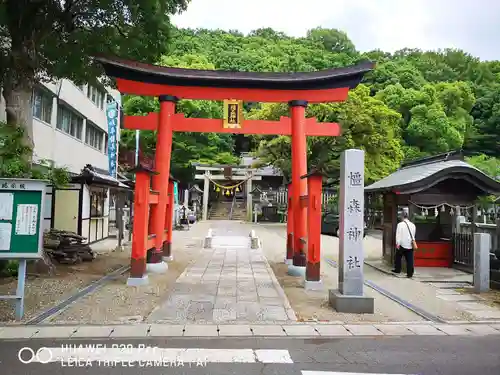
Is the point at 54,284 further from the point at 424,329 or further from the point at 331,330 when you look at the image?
the point at 424,329

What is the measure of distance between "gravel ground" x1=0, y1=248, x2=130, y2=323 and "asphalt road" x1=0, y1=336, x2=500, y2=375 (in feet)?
6.32

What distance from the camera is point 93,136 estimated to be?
2477 cm

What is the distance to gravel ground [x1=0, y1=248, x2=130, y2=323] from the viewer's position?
7.48 m

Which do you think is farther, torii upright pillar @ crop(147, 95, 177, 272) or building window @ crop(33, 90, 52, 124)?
building window @ crop(33, 90, 52, 124)

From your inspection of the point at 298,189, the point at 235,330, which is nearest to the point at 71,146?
the point at 298,189

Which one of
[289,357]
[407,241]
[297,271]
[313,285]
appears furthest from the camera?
[297,271]

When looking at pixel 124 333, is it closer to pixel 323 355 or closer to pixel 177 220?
Result: pixel 323 355

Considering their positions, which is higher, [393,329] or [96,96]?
[96,96]

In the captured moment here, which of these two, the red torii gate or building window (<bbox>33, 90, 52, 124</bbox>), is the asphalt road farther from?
building window (<bbox>33, 90, 52, 124</bbox>)

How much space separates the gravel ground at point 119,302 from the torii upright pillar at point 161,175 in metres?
0.55

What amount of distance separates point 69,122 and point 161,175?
35.0ft

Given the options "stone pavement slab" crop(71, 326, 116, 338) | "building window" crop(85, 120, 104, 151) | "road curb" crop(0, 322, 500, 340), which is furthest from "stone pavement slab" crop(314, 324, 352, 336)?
"building window" crop(85, 120, 104, 151)

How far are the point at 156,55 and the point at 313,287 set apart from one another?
8.39 m

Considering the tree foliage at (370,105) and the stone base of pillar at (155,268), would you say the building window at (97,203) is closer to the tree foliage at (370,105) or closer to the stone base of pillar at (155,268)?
the stone base of pillar at (155,268)
